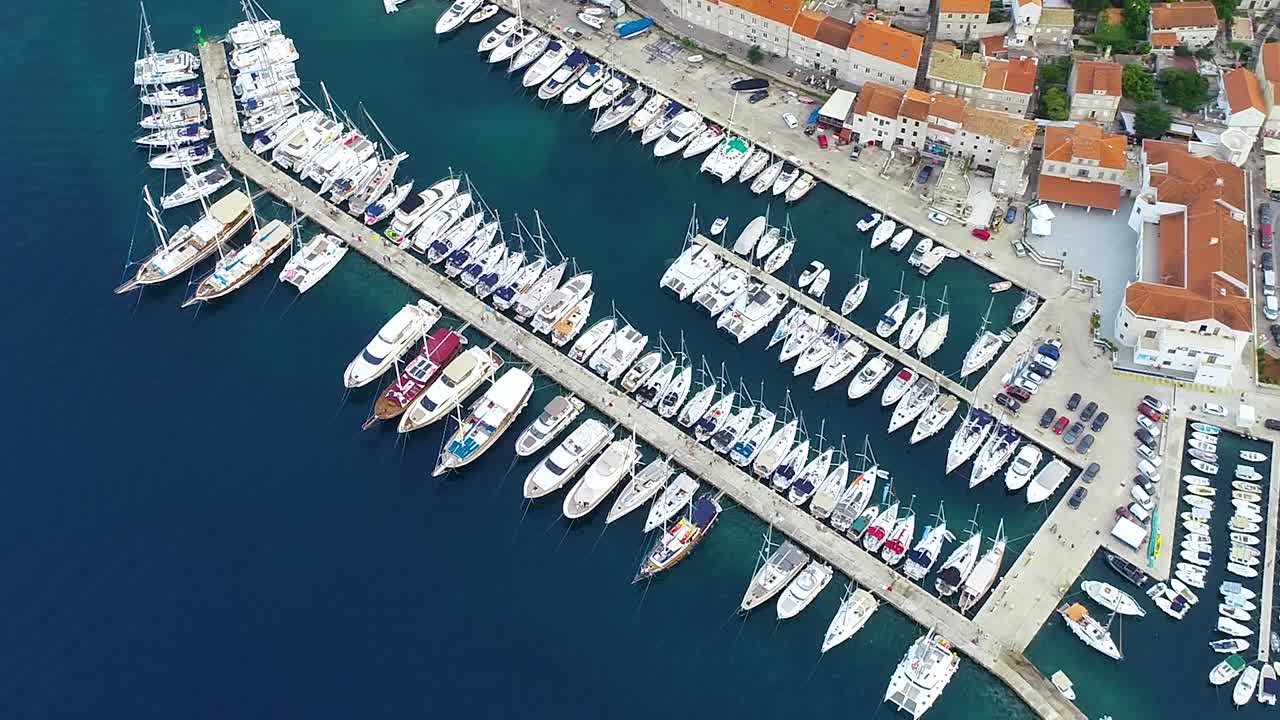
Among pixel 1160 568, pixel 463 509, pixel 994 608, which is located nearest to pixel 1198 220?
pixel 1160 568

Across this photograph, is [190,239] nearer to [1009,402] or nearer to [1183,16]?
[1009,402]

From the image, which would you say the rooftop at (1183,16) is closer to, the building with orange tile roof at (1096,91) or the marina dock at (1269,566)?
the building with orange tile roof at (1096,91)

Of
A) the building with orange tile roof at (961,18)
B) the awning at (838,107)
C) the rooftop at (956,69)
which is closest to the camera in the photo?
the rooftop at (956,69)

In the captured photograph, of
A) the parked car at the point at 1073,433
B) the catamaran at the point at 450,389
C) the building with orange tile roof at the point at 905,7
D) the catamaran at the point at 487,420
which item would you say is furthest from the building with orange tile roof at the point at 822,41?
the catamaran at the point at 450,389

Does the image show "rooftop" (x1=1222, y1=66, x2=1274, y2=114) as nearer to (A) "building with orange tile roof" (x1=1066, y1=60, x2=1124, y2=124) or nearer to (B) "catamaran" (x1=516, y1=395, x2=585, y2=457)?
(A) "building with orange tile roof" (x1=1066, y1=60, x2=1124, y2=124)

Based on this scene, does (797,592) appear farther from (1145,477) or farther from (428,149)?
(428,149)

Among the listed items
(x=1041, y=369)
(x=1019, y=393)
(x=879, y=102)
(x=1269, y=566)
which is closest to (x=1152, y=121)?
(x=879, y=102)
